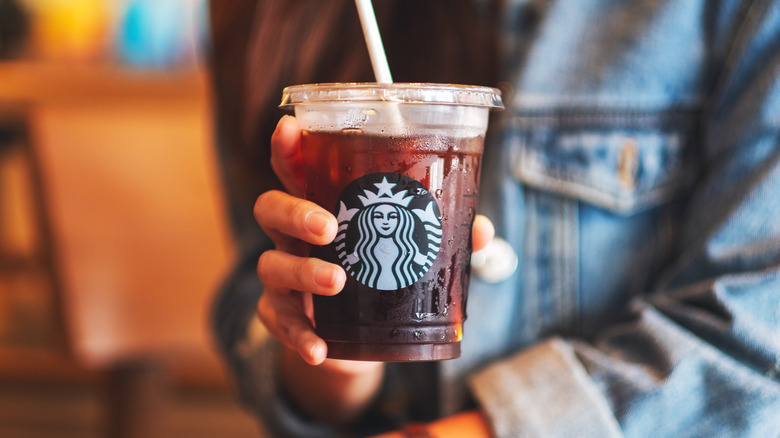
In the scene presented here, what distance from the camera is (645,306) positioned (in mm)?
1011

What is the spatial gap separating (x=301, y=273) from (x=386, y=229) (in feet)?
0.28

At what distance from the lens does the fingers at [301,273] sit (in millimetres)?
639

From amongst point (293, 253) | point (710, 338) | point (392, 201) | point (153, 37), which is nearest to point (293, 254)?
point (293, 253)

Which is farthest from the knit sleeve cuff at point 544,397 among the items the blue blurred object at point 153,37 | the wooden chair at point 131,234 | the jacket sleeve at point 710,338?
the blue blurred object at point 153,37

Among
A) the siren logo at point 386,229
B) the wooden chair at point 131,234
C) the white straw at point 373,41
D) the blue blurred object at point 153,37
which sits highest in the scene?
the blue blurred object at point 153,37

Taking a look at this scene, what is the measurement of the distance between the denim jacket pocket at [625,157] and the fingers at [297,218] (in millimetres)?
572

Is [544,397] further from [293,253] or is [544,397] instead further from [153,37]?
[153,37]

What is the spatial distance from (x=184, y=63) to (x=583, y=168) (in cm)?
230

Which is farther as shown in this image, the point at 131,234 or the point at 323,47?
the point at 131,234

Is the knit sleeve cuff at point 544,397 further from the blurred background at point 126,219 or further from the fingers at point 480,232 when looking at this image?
the blurred background at point 126,219

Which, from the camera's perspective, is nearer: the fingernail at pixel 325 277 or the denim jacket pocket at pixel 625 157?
the fingernail at pixel 325 277

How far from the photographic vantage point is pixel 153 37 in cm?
307

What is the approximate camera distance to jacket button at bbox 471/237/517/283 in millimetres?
1121

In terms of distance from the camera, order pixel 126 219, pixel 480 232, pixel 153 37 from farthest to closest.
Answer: pixel 153 37 < pixel 126 219 < pixel 480 232
